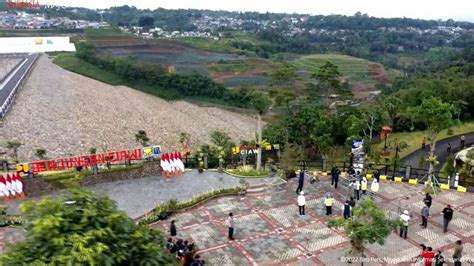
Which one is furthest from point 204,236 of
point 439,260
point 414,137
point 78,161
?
point 414,137

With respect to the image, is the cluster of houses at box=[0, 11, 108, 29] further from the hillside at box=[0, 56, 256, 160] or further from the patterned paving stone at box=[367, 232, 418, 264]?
the patterned paving stone at box=[367, 232, 418, 264]

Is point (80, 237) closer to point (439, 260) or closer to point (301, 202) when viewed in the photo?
point (439, 260)

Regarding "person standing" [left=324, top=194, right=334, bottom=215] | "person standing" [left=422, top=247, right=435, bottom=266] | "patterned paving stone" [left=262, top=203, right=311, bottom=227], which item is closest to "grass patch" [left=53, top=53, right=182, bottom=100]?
"patterned paving stone" [left=262, top=203, right=311, bottom=227]

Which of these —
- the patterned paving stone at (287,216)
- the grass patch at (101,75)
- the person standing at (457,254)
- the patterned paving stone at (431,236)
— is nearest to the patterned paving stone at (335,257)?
the patterned paving stone at (287,216)

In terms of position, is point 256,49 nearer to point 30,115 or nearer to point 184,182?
point 30,115

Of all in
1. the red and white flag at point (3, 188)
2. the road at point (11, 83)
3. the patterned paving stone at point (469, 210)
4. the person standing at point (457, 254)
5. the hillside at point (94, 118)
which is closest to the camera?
the person standing at point (457, 254)

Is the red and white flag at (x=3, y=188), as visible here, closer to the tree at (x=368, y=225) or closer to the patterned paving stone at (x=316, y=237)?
the patterned paving stone at (x=316, y=237)
